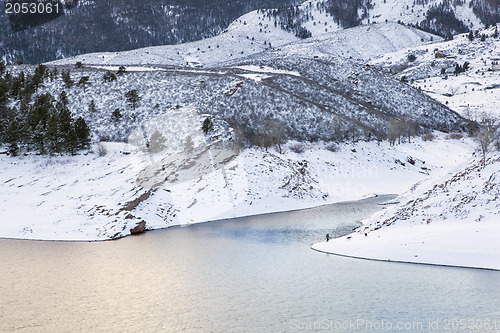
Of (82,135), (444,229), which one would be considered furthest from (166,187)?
(444,229)

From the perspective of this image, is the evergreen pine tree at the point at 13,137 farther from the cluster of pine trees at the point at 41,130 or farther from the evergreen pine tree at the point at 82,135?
the evergreen pine tree at the point at 82,135

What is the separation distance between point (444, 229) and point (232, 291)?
17507 mm

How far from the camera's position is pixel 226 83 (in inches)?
4193

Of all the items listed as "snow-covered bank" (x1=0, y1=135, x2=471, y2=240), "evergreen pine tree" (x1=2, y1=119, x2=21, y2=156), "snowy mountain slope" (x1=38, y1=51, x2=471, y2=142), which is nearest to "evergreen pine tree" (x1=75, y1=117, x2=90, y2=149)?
"snow-covered bank" (x1=0, y1=135, x2=471, y2=240)

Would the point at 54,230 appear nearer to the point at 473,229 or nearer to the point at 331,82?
the point at 473,229

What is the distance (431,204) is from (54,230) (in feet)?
134

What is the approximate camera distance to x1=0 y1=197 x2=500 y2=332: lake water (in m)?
20.8

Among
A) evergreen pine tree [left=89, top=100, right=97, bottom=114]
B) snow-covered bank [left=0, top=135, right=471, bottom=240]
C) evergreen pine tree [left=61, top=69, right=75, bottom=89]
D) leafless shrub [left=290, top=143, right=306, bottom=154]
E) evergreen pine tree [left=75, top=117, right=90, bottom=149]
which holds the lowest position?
snow-covered bank [left=0, top=135, right=471, bottom=240]

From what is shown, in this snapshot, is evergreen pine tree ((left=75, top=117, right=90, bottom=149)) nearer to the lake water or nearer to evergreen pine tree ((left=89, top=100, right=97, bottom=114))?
evergreen pine tree ((left=89, top=100, right=97, bottom=114))

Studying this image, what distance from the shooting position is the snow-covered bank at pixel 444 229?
1132 inches

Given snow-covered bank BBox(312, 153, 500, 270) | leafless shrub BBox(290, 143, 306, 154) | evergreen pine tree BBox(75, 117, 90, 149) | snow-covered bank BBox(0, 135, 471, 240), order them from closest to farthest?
1. snow-covered bank BBox(312, 153, 500, 270)
2. snow-covered bank BBox(0, 135, 471, 240)
3. evergreen pine tree BBox(75, 117, 90, 149)
4. leafless shrub BBox(290, 143, 306, 154)

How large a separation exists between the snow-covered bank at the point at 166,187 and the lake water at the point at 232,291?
9.97 m

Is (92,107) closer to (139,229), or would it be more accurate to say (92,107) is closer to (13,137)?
(13,137)

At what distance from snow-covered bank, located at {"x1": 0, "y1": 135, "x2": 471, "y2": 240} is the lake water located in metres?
9.97
